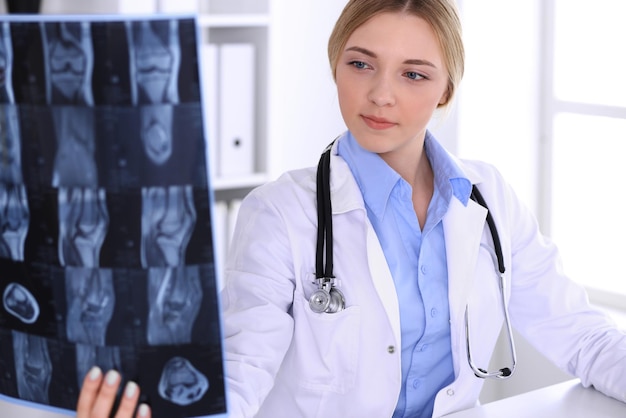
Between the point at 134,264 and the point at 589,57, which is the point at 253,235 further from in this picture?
the point at 589,57

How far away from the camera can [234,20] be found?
213cm

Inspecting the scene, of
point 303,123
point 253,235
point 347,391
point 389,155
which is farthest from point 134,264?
point 303,123

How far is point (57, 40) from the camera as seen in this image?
2.57ft

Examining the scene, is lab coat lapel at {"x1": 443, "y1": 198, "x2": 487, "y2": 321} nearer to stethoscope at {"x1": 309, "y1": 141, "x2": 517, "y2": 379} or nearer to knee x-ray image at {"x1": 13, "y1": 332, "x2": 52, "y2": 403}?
stethoscope at {"x1": 309, "y1": 141, "x2": 517, "y2": 379}

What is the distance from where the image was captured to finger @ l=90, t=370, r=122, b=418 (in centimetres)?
84

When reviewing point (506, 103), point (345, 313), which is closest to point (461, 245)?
point (345, 313)

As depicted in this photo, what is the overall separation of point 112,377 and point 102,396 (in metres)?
0.02

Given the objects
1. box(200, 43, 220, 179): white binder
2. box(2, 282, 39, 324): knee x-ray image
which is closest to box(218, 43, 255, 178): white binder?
box(200, 43, 220, 179): white binder

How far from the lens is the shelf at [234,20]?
2088 millimetres

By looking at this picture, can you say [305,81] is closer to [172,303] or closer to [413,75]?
[413,75]

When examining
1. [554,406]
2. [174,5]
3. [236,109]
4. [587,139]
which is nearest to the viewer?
[554,406]

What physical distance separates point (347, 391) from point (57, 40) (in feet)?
2.50

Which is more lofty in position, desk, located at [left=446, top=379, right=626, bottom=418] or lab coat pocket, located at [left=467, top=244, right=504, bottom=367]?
lab coat pocket, located at [left=467, top=244, right=504, bottom=367]

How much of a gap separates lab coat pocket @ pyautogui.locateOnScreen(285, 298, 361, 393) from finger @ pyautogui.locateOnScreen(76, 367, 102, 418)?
0.52 m
